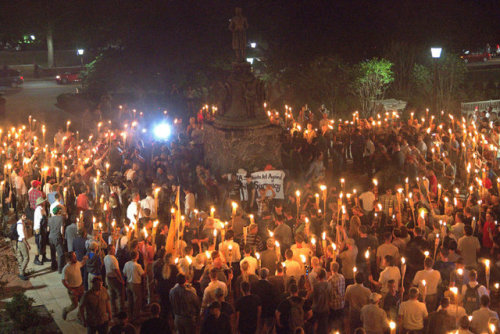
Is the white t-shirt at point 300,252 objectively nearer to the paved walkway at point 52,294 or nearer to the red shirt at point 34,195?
the paved walkway at point 52,294

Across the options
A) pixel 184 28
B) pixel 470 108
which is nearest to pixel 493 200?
pixel 470 108

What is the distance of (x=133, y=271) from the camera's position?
36.1 feet

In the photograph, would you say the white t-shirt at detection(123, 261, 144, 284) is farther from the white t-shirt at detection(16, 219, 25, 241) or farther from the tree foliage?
the tree foliage

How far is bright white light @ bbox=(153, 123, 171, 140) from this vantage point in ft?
75.7

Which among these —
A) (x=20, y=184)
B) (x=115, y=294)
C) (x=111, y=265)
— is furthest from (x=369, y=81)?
(x=111, y=265)

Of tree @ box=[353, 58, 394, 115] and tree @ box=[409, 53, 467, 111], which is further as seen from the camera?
tree @ box=[409, 53, 467, 111]

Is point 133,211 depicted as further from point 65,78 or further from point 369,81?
point 65,78

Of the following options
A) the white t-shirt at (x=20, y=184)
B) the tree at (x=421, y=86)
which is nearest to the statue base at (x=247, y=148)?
the white t-shirt at (x=20, y=184)

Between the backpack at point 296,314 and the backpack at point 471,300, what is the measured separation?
257 centimetres

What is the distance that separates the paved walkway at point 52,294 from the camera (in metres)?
11.4

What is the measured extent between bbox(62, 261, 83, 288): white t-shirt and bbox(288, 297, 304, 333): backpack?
3.98 metres

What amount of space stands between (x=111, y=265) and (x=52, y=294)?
2.30 meters

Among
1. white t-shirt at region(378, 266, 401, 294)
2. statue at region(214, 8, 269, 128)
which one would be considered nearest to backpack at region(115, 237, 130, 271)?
white t-shirt at region(378, 266, 401, 294)

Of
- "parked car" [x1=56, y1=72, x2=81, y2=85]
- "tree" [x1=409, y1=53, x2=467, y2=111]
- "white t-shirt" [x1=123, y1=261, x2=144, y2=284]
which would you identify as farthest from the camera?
"parked car" [x1=56, y1=72, x2=81, y2=85]
